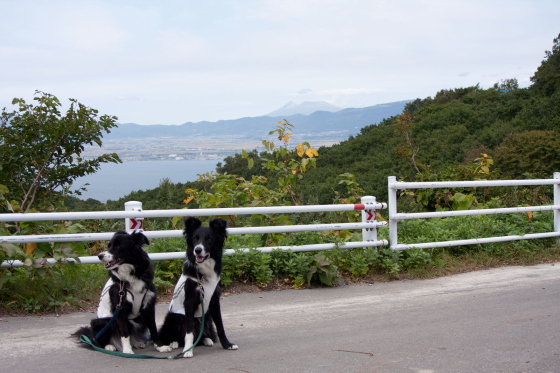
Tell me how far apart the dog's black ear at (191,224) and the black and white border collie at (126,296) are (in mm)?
→ 410

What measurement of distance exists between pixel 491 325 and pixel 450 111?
158 feet

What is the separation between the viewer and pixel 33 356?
4504mm

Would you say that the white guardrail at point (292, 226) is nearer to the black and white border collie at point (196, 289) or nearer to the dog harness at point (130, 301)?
the dog harness at point (130, 301)

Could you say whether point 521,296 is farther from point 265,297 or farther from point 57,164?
point 57,164

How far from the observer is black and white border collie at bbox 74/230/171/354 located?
4.51m

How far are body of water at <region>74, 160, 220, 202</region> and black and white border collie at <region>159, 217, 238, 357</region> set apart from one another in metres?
4.31

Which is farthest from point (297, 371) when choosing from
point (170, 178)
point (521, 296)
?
point (170, 178)

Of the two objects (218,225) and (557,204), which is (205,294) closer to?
(218,225)

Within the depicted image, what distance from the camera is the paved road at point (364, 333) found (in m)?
4.31

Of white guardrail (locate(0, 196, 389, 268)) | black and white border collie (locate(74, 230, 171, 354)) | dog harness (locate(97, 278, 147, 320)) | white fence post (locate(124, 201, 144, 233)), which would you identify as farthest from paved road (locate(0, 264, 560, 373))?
white fence post (locate(124, 201, 144, 233))

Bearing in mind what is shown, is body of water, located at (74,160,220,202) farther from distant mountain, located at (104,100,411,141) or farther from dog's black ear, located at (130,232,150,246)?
distant mountain, located at (104,100,411,141)

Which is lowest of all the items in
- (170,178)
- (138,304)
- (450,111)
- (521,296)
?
(521,296)

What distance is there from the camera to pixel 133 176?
20.0 meters

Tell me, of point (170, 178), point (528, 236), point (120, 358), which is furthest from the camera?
point (170, 178)
